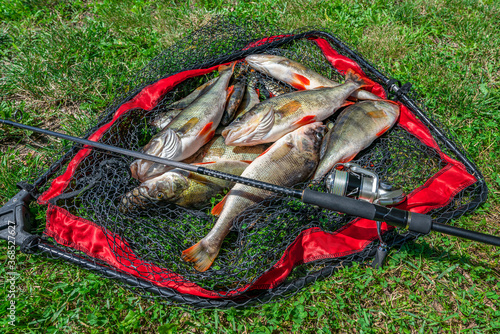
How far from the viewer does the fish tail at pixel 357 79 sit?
3395 mm

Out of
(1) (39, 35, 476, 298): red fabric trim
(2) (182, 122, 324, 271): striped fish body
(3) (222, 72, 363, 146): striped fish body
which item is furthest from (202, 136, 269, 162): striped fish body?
(1) (39, 35, 476, 298): red fabric trim

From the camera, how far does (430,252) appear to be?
277 cm

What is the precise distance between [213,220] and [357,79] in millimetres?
2067

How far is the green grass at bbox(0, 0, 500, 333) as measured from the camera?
2.48m

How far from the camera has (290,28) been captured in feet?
16.0

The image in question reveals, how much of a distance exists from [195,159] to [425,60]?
3.29 m

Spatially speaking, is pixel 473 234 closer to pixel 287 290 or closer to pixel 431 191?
pixel 431 191

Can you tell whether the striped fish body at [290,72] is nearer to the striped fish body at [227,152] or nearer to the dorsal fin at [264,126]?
the dorsal fin at [264,126]

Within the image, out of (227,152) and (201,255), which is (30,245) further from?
(227,152)

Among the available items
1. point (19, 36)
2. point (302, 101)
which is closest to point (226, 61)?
point (302, 101)

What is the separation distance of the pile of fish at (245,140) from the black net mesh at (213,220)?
13 centimetres

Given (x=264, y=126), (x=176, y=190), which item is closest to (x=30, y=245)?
(x=176, y=190)

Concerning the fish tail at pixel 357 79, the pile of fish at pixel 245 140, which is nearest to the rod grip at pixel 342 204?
the pile of fish at pixel 245 140

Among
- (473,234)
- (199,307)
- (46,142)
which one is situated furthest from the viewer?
(46,142)
